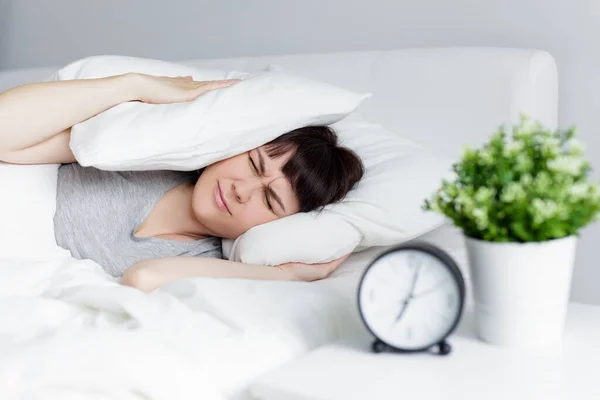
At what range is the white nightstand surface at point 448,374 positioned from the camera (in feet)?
2.77

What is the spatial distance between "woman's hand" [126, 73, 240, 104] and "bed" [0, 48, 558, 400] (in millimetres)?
261

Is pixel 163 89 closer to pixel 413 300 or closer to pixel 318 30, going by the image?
pixel 318 30

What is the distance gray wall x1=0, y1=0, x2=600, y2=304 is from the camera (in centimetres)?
168

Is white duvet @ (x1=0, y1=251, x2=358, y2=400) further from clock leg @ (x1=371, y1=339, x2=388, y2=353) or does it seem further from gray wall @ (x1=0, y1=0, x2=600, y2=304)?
gray wall @ (x1=0, y1=0, x2=600, y2=304)

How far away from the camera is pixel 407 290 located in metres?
0.94

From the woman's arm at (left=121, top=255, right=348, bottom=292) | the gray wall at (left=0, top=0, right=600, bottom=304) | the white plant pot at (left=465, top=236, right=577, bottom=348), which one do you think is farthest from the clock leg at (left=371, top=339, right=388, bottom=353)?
the gray wall at (left=0, top=0, right=600, bottom=304)

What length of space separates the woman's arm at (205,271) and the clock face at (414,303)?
43 centimetres

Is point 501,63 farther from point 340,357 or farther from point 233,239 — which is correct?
point 340,357

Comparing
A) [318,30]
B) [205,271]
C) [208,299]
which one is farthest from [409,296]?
[318,30]

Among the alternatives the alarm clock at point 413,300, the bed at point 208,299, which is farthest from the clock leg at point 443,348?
the bed at point 208,299

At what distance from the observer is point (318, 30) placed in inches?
81.3

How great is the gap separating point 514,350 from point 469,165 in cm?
23

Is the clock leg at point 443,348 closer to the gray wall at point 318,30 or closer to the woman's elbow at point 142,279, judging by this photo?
the woman's elbow at point 142,279

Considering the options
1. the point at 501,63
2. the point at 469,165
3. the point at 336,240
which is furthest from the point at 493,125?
the point at 469,165
